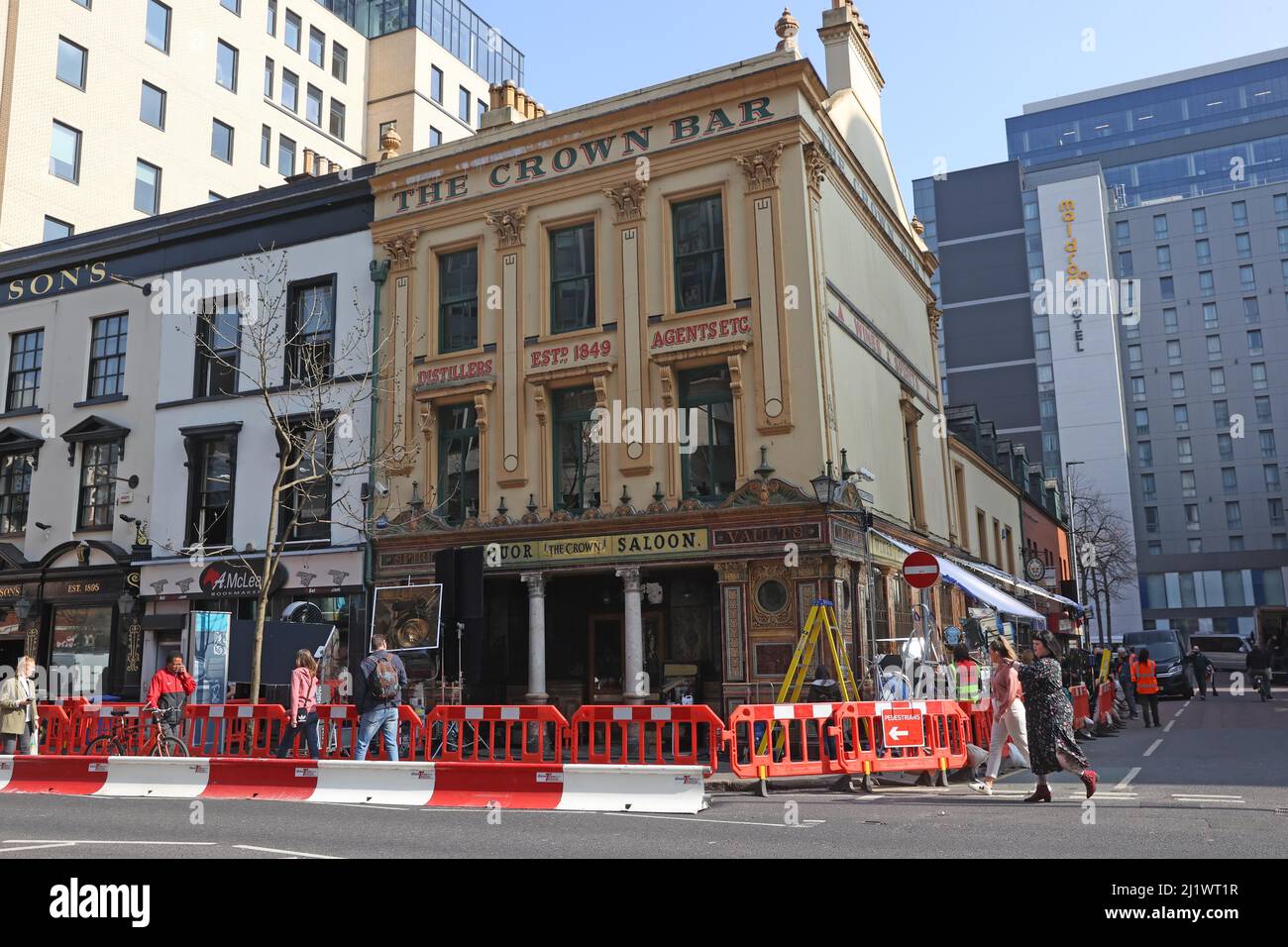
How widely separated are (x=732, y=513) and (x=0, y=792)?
451 inches

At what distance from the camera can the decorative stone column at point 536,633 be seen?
789 inches

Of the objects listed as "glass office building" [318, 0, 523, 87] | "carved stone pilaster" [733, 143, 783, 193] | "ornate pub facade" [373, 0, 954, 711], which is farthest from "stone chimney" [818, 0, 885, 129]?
"glass office building" [318, 0, 523, 87]

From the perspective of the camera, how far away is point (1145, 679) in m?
22.3

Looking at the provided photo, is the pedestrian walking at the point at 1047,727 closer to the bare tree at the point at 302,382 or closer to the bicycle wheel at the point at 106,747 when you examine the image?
the bicycle wheel at the point at 106,747

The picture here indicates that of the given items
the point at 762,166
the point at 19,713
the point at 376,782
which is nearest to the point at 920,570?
the point at 376,782

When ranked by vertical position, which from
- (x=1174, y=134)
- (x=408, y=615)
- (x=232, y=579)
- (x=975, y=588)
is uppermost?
(x=1174, y=134)

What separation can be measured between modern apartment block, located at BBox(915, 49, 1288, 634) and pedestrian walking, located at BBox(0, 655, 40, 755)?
73861 millimetres

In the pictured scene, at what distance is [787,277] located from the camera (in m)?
19.2

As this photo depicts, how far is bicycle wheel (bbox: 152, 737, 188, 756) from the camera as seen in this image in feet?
49.6

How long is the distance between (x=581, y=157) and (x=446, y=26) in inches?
1334

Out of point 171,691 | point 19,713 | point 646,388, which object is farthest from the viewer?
point 646,388

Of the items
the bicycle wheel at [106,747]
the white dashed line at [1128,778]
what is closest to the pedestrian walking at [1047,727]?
the white dashed line at [1128,778]

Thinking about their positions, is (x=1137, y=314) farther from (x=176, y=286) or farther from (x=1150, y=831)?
(x=1150, y=831)

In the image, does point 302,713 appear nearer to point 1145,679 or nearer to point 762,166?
point 762,166
